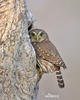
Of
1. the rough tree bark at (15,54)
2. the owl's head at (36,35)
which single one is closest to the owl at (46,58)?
the owl's head at (36,35)

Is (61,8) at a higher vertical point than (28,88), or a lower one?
higher

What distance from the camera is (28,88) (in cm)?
342

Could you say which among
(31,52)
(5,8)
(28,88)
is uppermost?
(5,8)

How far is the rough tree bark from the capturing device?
321 cm

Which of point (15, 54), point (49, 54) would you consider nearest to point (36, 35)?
point (49, 54)

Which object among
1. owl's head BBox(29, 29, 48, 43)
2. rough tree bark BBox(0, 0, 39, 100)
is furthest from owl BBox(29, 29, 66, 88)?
Answer: rough tree bark BBox(0, 0, 39, 100)

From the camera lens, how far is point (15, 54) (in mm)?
3268

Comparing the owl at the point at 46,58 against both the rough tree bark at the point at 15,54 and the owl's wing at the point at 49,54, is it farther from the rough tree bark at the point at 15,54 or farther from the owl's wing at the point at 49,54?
the rough tree bark at the point at 15,54

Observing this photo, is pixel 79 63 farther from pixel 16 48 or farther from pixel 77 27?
pixel 16 48

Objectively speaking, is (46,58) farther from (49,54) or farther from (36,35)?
(36,35)

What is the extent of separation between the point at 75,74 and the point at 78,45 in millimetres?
402

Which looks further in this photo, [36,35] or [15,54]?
[36,35]

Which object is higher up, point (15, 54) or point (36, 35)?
point (36, 35)

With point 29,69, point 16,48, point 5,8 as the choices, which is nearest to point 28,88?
point 29,69
